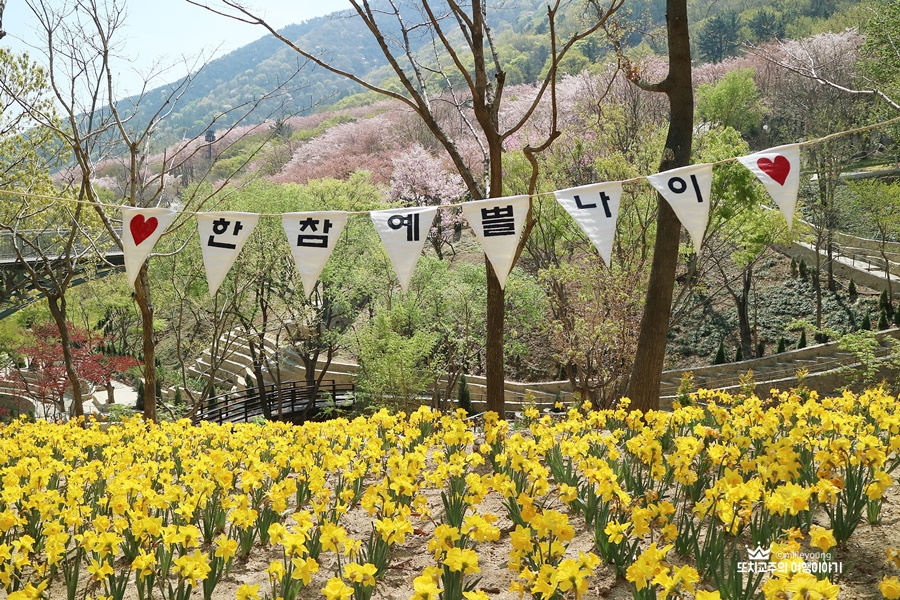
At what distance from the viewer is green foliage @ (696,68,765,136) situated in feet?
116

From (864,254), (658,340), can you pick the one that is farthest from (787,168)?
(864,254)

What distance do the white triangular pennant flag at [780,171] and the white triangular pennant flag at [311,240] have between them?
321 centimetres

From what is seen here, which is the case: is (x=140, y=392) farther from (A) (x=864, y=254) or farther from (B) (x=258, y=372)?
(A) (x=864, y=254)

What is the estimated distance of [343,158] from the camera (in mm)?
38375

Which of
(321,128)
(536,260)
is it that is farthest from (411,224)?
(321,128)

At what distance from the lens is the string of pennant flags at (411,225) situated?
17.0ft

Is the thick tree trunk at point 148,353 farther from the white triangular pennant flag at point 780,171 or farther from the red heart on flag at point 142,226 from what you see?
the white triangular pennant flag at point 780,171

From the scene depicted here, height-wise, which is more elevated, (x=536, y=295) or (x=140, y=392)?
(x=536, y=295)

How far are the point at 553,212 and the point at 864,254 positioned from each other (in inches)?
704

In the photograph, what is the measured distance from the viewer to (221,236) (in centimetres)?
560

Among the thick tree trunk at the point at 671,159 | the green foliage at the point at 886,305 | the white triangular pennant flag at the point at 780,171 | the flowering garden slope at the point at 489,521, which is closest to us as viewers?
the flowering garden slope at the point at 489,521

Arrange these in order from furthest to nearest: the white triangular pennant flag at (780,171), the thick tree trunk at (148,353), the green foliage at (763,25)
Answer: the green foliage at (763,25)
the thick tree trunk at (148,353)
the white triangular pennant flag at (780,171)

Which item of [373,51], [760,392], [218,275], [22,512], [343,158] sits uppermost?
[373,51]

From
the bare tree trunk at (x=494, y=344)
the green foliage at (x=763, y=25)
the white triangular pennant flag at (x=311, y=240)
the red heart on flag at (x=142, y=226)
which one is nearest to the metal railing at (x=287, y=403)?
the bare tree trunk at (x=494, y=344)
